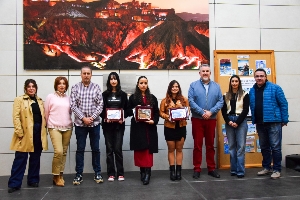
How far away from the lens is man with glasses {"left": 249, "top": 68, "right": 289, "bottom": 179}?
4754 mm

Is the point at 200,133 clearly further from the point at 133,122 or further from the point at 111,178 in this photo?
the point at 111,178

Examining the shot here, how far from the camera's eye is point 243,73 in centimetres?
584

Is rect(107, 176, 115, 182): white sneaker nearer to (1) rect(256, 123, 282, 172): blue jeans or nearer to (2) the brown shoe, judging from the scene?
(2) the brown shoe

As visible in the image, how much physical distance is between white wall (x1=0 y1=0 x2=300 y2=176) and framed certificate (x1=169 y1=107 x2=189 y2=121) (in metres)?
1.09

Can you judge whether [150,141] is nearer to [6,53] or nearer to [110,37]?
[110,37]

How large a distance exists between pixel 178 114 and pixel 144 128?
Result: 1.85 feet

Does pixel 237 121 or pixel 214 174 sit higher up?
pixel 237 121

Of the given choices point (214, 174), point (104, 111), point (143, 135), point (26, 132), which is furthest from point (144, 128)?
point (26, 132)

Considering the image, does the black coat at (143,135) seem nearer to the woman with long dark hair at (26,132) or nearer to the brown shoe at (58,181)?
the brown shoe at (58,181)

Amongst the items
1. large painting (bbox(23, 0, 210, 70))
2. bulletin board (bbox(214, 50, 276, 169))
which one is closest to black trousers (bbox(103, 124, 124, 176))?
large painting (bbox(23, 0, 210, 70))

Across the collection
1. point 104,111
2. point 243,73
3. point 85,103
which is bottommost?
point 104,111

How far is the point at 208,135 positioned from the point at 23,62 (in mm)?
3499

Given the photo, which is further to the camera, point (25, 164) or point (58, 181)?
point (58, 181)

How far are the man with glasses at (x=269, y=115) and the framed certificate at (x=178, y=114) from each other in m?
1.21
